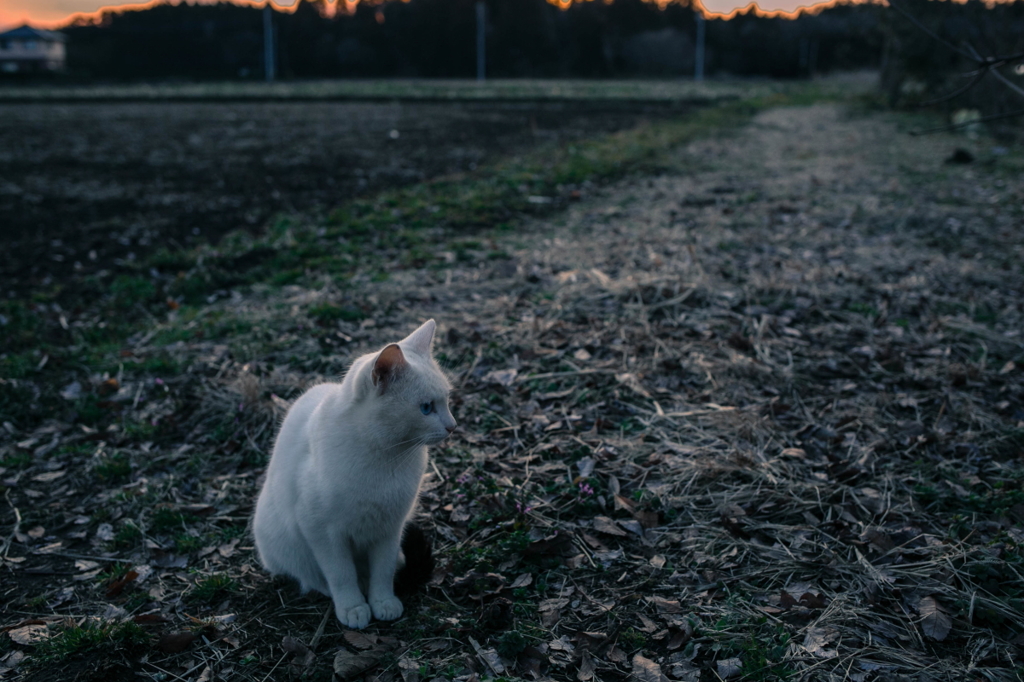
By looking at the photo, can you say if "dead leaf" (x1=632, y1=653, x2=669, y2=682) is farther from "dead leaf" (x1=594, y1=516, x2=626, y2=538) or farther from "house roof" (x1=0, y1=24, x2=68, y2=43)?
"house roof" (x1=0, y1=24, x2=68, y2=43)

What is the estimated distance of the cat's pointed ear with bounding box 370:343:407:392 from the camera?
240 cm

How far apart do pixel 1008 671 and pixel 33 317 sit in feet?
24.2

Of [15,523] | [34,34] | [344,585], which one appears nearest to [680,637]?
[344,585]

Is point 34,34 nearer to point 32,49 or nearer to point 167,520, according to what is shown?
point 32,49

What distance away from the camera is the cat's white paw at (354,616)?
2836 mm

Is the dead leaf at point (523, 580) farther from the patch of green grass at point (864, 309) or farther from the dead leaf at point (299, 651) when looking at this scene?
the patch of green grass at point (864, 309)

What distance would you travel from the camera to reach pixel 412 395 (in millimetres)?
2568

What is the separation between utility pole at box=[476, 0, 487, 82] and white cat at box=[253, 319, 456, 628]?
203ft

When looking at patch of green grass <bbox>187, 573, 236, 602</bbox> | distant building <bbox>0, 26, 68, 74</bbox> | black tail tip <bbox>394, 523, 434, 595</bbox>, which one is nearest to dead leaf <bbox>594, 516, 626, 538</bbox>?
black tail tip <bbox>394, 523, 434, 595</bbox>

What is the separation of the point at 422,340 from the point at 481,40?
64.7 m

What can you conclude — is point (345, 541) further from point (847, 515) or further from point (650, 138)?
point (650, 138)

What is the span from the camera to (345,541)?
9.23 feet

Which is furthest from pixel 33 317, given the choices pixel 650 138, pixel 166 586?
pixel 650 138

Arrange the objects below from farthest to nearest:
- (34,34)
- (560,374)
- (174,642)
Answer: (34,34), (560,374), (174,642)
